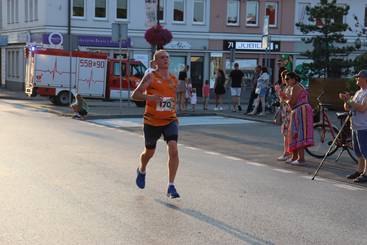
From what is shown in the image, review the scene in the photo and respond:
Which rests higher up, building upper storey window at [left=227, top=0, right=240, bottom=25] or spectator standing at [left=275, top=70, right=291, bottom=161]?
building upper storey window at [left=227, top=0, right=240, bottom=25]

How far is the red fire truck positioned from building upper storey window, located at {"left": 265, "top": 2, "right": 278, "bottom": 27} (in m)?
15.5

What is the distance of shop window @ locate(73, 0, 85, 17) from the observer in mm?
36156

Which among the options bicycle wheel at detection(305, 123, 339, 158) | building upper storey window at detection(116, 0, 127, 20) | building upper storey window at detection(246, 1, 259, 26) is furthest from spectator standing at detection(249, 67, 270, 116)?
building upper storey window at detection(246, 1, 259, 26)

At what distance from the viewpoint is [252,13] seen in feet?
130

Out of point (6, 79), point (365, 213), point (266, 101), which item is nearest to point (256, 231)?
point (365, 213)

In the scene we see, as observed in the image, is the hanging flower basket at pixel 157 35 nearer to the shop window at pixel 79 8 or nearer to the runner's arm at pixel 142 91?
the shop window at pixel 79 8

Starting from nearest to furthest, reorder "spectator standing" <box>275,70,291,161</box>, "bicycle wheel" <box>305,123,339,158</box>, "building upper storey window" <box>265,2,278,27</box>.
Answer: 1. "spectator standing" <box>275,70,291,161</box>
2. "bicycle wheel" <box>305,123,339,158</box>
3. "building upper storey window" <box>265,2,278,27</box>

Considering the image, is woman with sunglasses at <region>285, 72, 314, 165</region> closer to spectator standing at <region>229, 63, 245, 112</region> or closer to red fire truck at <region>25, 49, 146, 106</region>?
spectator standing at <region>229, 63, 245, 112</region>

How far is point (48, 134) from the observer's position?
14383 mm

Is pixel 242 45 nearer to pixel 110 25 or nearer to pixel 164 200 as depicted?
pixel 110 25

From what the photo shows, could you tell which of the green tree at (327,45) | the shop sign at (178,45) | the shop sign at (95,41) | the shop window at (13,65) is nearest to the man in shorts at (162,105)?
the green tree at (327,45)

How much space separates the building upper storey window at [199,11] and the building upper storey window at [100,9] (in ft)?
18.9

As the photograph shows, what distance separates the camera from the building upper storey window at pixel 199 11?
38594 millimetres

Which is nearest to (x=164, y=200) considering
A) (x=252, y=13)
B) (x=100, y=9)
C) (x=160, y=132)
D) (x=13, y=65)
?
(x=160, y=132)
